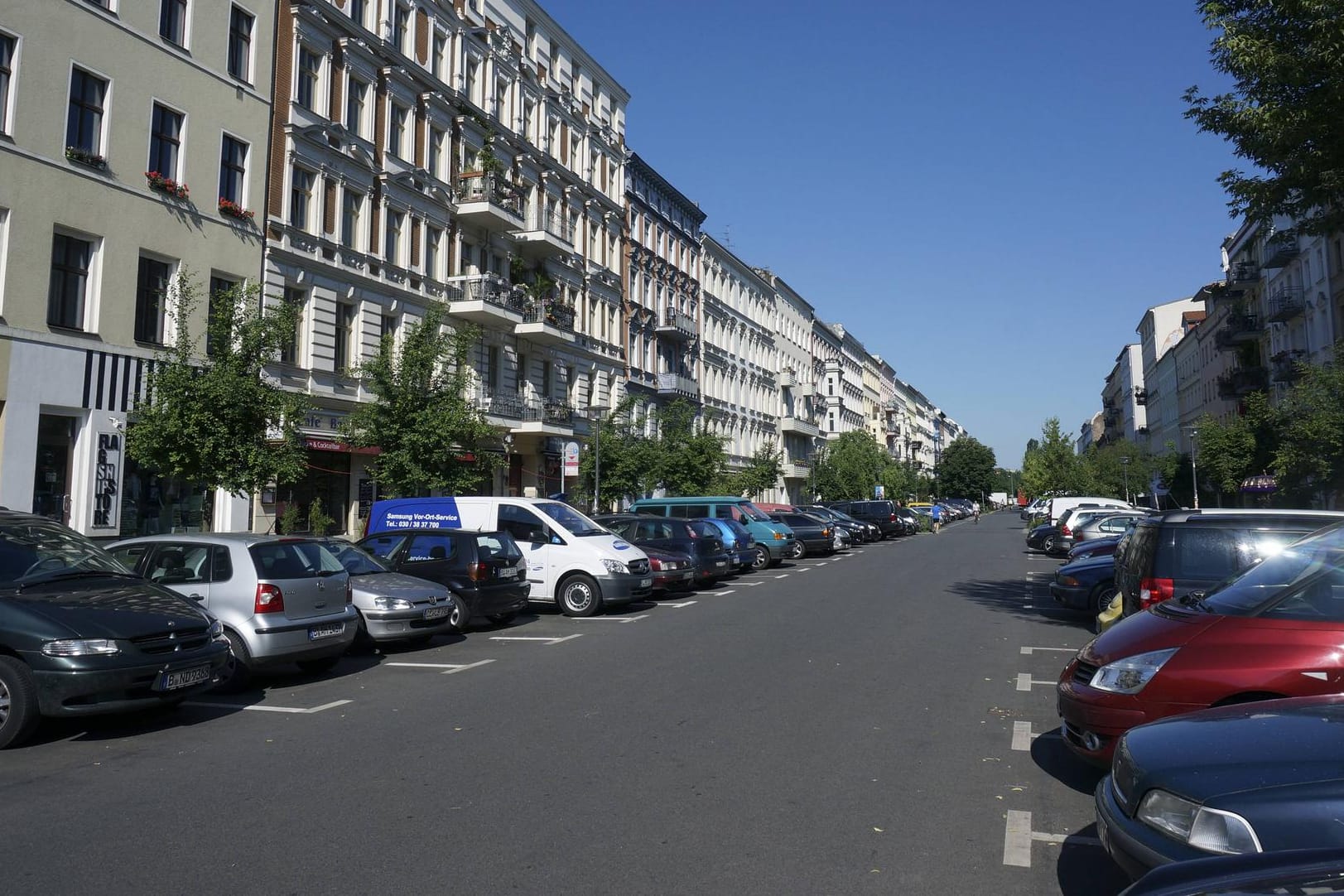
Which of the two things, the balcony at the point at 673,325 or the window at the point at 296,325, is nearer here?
the window at the point at 296,325

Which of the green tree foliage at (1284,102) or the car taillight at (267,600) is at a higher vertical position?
the green tree foliage at (1284,102)

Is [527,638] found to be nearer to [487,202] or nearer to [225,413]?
[225,413]

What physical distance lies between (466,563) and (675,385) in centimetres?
3880

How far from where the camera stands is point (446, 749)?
7.41 metres

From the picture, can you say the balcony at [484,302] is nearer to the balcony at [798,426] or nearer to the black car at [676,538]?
the black car at [676,538]

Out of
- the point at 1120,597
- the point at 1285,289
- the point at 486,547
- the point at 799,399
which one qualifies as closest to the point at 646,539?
the point at 486,547

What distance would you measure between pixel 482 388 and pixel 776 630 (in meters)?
22.1

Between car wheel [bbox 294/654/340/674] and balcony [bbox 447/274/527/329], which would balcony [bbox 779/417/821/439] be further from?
car wheel [bbox 294/654/340/674]

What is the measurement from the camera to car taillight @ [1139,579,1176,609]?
9.64 meters

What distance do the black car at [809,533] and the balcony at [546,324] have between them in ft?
35.3

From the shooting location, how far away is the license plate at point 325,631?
1038cm

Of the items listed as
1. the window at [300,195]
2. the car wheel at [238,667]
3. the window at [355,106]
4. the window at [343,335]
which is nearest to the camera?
the car wheel at [238,667]

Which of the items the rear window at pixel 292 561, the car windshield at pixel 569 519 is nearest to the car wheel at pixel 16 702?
the rear window at pixel 292 561

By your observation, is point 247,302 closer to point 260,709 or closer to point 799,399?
point 260,709
